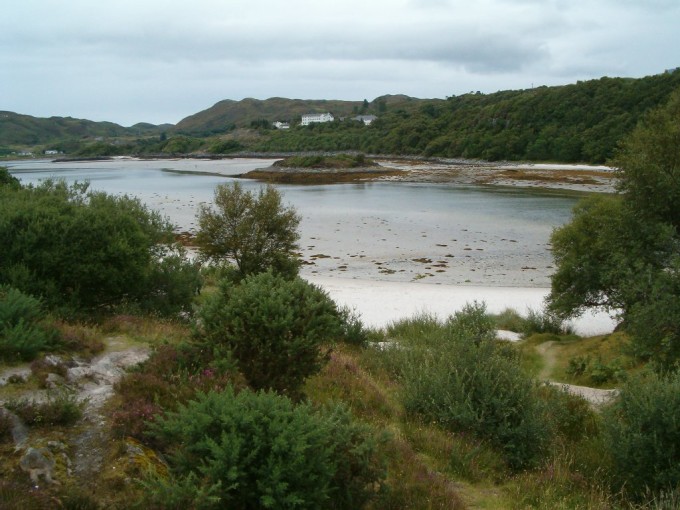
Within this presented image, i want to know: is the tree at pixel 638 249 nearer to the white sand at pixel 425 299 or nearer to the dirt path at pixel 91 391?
the white sand at pixel 425 299

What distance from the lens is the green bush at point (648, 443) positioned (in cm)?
639

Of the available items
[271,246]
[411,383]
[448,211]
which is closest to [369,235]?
[448,211]

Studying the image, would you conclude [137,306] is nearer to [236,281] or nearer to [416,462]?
[416,462]

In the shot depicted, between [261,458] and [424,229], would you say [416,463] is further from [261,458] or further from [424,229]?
[424,229]

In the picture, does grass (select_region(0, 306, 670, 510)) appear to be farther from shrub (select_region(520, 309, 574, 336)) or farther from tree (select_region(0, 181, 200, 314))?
shrub (select_region(520, 309, 574, 336))

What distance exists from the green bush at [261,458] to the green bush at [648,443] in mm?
3513

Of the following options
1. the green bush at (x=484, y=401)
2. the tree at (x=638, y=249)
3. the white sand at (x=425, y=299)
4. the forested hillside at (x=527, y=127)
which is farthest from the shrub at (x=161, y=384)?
the forested hillside at (x=527, y=127)

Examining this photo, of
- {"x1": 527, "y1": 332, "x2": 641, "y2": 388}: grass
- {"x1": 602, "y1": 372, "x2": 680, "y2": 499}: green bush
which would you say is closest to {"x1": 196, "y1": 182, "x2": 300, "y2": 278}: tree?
{"x1": 527, "y1": 332, "x2": 641, "y2": 388}: grass

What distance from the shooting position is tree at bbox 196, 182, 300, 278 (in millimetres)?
22594

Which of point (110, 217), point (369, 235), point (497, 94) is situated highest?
point (497, 94)

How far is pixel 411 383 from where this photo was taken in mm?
8477

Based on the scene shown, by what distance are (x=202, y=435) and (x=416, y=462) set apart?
2704mm

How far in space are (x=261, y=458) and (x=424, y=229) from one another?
39.9 meters

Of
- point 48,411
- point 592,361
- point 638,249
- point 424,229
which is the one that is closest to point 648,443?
point 48,411
